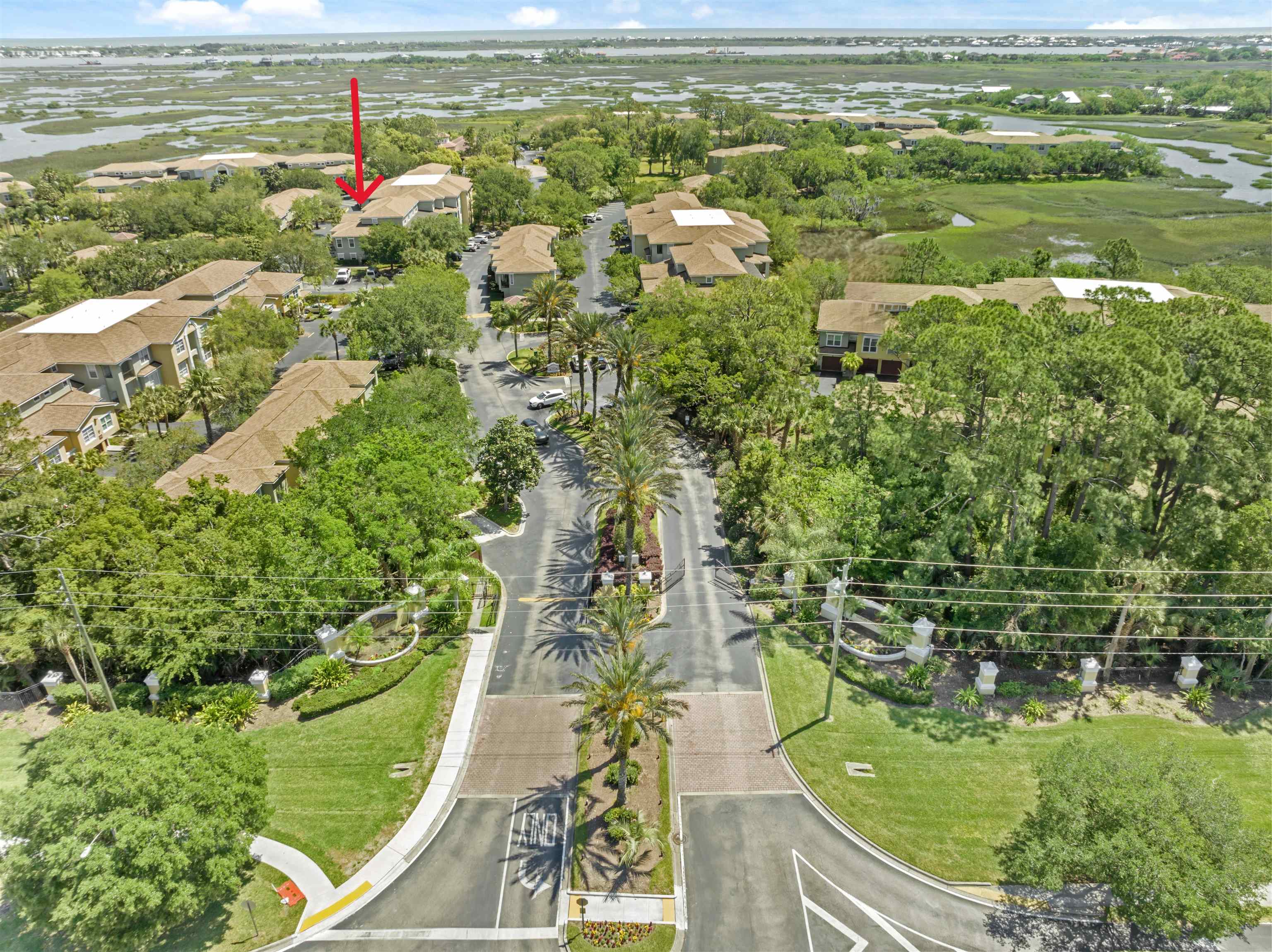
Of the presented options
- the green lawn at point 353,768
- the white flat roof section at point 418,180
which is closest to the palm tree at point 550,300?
the green lawn at point 353,768

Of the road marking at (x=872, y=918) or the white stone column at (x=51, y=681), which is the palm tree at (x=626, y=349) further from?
the white stone column at (x=51, y=681)

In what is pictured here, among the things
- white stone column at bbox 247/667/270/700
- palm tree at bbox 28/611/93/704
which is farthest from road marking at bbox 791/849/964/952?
palm tree at bbox 28/611/93/704

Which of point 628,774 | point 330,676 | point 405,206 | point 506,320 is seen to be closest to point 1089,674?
point 628,774

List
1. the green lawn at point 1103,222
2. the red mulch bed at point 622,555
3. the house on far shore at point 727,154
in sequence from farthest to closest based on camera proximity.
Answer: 1. the house on far shore at point 727,154
2. the green lawn at point 1103,222
3. the red mulch bed at point 622,555

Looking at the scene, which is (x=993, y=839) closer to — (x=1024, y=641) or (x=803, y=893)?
(x=803, y=893)

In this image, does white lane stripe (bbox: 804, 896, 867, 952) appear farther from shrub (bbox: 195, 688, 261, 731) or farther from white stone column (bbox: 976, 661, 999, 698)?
shrub (bbox: 195, 688, 261, 731)

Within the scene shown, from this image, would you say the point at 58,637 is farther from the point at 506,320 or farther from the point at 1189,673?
the point at 506,320
